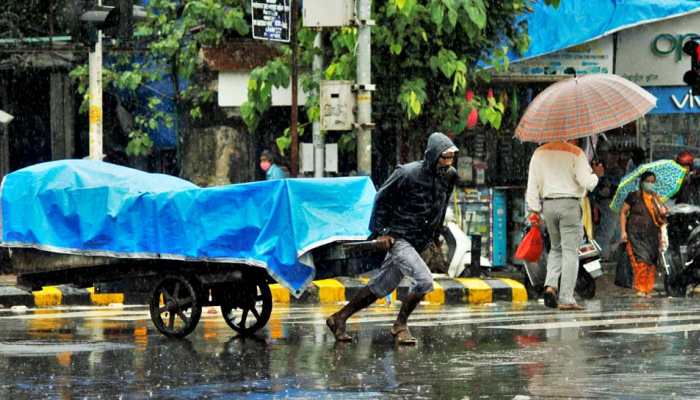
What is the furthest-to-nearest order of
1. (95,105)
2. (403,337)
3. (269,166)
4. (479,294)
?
1. (269,166)
2. (95,105)
3. (479,294)
4. (403,337)

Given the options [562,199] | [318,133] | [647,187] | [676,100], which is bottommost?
[647,187]

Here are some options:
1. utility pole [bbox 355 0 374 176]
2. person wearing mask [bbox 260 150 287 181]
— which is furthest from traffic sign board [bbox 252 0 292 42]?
person wearing mask [bbox 260 150 287 181]

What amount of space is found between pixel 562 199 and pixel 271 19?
6.46m

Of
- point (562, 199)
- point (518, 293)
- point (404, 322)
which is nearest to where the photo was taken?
point (404, 322)

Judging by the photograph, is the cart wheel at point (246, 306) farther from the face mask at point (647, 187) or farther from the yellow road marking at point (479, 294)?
the face mask at point (647, 187)

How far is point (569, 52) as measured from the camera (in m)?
21.9

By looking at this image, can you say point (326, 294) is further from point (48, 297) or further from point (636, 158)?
point (636, 158)

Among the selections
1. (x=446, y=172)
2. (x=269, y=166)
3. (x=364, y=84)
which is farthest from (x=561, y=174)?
(x=269, y=166)

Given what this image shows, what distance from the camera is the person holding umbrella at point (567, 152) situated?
14375mm

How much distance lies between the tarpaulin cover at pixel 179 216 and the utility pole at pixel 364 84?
6.09 meters

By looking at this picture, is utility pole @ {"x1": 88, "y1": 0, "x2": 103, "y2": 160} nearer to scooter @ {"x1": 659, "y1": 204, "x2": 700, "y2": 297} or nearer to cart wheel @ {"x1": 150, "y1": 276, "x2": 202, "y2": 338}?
scooter @ {"x1": 659, "y1": 204, "x2": 700, "y2": 297}

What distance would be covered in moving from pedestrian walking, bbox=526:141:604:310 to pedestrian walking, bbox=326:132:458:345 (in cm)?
306

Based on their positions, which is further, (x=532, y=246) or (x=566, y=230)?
(x=532, y=246)

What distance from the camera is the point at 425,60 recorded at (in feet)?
65.9
